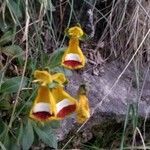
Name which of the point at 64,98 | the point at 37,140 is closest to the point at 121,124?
the point at 37,140

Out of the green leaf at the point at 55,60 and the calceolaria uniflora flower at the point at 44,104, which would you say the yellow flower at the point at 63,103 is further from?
the green leaf at the point at 55,60

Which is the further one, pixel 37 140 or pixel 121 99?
pixel 121 99

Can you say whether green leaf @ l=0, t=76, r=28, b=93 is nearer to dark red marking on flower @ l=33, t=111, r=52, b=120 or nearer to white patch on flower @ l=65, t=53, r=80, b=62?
white patch on flower @ l=65, t=53, r=80, b=62

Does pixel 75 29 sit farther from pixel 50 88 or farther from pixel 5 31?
pixel 5 31

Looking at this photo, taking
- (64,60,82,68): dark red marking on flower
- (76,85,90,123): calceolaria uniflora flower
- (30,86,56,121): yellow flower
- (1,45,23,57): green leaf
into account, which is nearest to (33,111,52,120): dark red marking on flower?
(30,86,56,121): yellow flower

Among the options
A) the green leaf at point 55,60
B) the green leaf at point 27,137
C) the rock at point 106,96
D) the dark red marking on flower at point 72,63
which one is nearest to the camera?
the dark red marking on flower at point 72,63

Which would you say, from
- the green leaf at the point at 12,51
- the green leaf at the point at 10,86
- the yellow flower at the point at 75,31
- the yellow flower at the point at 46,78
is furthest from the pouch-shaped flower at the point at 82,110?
the green leaf at the point at 12,51

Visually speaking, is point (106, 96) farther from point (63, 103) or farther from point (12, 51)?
point (63, 103)
